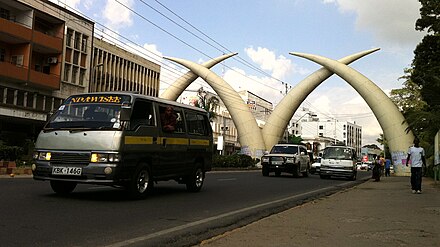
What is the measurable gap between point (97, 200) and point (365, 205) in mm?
6485

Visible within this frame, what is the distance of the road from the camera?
631 centimetres

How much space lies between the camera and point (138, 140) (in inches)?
406

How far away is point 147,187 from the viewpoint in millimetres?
10938

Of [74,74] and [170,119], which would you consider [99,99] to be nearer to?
[170,119]

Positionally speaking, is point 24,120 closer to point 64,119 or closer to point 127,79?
point 127,79

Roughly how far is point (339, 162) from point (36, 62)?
88.9ft

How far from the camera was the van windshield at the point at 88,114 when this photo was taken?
990 centimetres

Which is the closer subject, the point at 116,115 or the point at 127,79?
the point at 116,115

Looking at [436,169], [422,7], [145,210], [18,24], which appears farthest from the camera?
[18,24]

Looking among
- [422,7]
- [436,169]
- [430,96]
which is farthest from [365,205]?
[422,7]

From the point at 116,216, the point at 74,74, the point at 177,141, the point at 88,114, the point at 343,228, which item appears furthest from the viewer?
the point at 74,74

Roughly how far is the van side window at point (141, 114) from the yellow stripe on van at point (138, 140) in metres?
0.24

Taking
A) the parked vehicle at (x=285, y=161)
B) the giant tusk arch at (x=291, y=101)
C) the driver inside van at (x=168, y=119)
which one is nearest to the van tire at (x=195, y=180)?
the driver inside van at (x=168, y=119)

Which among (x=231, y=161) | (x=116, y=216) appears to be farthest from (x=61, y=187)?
(x=231, y=161)
